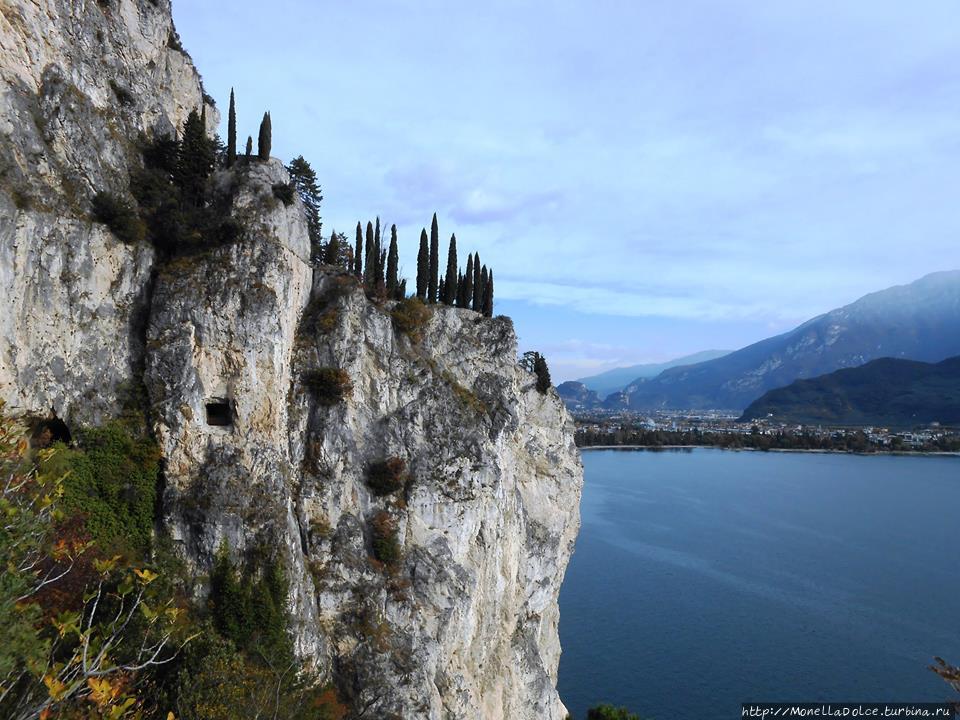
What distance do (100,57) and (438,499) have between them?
90.1 feet

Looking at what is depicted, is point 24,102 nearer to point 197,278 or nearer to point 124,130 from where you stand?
point 124,130

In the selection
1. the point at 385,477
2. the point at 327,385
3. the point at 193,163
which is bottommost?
the point at 385,477

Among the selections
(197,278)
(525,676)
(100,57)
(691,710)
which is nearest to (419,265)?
(197,278)

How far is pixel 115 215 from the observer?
25.1 metres

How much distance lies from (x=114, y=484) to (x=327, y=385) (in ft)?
32.5

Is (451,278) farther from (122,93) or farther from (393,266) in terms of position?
(122,93)

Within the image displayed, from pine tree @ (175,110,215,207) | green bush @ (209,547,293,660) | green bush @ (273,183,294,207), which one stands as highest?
pine tree @ (175,110,215,207)

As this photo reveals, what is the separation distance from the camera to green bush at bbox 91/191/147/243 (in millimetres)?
24984

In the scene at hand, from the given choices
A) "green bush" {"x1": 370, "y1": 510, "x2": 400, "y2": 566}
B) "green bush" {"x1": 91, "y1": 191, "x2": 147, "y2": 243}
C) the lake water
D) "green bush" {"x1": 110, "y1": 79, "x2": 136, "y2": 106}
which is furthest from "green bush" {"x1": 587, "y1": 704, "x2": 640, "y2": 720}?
"green bush" {"x1": 110, "y1": 79, "x2": 136, "y2": 106}

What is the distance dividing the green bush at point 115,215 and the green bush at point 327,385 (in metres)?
10.0

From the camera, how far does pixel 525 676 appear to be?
3719 cm

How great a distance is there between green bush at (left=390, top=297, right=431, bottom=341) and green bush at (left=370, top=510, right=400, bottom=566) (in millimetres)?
11236

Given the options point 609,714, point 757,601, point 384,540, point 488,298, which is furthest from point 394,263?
point 757,601

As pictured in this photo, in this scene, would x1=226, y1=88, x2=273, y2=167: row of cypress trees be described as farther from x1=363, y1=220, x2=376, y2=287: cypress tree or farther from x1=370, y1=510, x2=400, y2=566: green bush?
x1=370, y1=510, x2=400, y2=566: green bush
